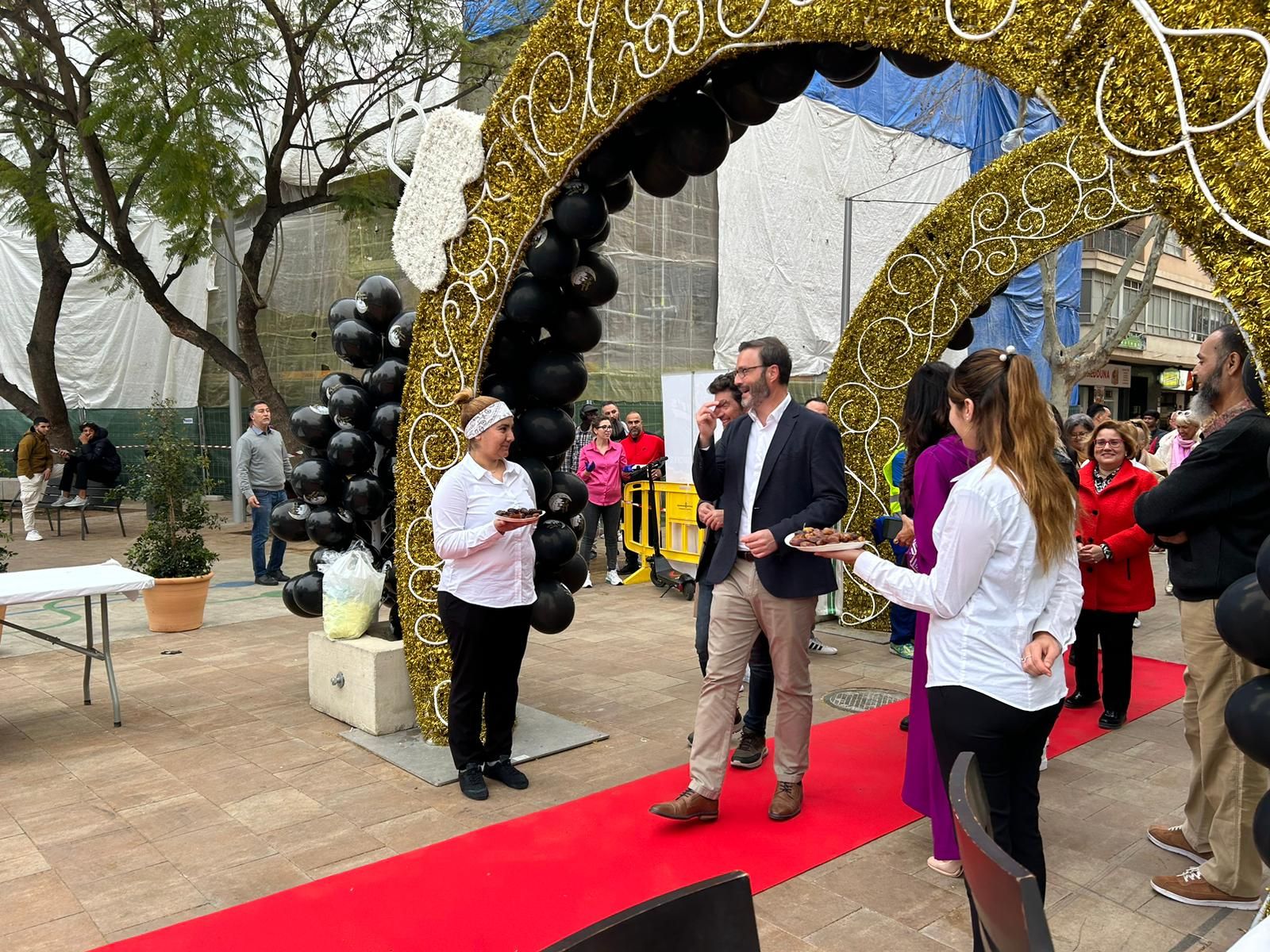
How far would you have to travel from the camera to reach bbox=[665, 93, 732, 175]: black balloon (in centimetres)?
444

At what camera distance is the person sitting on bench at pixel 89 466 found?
14438 mm

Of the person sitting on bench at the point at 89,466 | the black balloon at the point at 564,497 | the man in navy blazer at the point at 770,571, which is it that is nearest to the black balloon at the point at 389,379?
the black balloon at the point at 564,497

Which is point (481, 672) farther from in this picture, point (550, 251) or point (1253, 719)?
point (1253, 719)

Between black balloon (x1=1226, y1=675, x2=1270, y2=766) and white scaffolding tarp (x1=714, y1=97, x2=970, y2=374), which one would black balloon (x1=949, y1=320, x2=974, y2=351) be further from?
white scaffolding tarp (x1=714, y1=97, x2=970, y2=374)

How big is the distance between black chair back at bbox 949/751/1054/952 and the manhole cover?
13.9ft

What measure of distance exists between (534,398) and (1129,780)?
138 inches

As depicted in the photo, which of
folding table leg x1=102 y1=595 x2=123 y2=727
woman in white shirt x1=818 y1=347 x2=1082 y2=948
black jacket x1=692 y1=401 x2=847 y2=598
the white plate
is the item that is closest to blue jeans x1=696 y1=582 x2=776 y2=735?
black jacket x1=692 y1=401 x2=847 y2=598

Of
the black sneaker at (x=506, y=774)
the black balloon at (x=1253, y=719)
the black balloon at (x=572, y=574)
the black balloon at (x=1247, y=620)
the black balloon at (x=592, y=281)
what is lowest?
the black sneaker at (x=506, y=774)

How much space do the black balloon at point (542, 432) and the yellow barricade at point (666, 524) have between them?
11.4 ft

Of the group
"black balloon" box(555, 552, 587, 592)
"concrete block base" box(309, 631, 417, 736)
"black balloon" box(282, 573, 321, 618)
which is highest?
"black balloon" box(555, 552, 587, 592)

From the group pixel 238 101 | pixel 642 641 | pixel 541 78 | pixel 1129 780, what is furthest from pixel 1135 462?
pixel 238 101

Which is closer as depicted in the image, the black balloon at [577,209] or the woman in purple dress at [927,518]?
the woman in purple dress at [927,518]

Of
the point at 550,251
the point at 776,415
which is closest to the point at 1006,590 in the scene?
the point at 776,415

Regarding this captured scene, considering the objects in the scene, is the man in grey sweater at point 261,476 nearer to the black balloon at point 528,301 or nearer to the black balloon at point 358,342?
the black balloon at point 358,342
